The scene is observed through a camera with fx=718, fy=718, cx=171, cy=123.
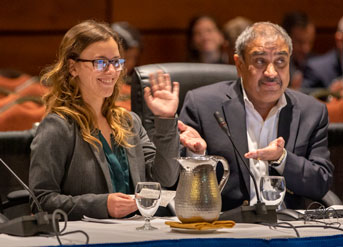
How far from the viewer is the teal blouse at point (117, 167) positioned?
2557 mm

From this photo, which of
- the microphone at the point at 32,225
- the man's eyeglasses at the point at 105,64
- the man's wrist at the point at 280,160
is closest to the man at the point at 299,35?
the man's wrist at the point at 280,160

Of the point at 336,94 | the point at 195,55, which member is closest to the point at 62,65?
the point at 336,94

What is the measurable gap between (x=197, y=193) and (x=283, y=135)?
3.15 ft

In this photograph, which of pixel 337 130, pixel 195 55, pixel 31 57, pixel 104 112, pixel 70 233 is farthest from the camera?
pixel 31 57

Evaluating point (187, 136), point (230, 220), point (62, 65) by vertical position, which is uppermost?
point (62, 65)

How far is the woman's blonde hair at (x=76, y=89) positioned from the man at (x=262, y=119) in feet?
1.26

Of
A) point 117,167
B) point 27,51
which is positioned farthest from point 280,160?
point 27,51

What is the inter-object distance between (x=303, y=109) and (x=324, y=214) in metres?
0.80

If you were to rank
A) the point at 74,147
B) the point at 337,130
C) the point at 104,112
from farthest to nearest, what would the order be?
the point at 337,130 < the point at 104,112 < the point at 74,147

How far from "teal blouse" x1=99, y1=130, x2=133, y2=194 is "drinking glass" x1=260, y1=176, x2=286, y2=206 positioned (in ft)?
1.85

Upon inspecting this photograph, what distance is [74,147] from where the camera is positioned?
249 cm

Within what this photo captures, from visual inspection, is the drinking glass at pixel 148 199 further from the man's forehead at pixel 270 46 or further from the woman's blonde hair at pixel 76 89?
the man's forehead at pixel 270 46

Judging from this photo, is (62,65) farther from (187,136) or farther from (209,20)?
(209,20)

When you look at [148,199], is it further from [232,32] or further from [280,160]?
[232,32]
